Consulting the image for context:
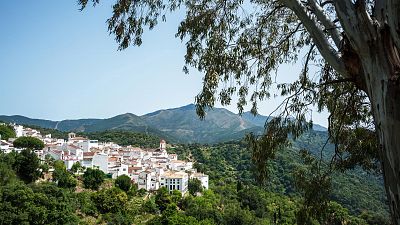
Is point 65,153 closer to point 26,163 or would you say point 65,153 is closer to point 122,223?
point 26,163

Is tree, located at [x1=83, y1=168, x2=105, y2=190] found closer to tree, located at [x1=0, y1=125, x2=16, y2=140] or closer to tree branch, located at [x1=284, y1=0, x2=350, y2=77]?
tree, located at [x1=0, y1=125, x2=16, y2=140]

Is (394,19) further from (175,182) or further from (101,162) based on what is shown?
(101,162)

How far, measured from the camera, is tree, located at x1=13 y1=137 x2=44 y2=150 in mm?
35312

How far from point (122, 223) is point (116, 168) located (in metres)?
12.3

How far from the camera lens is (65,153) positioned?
36938 mm

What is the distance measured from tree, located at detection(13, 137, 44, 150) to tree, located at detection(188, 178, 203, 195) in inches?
565

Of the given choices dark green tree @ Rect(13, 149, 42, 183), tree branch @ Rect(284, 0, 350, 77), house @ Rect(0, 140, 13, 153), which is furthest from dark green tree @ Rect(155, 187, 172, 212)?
tree branch @ Rect(284, 0, 350, 77)

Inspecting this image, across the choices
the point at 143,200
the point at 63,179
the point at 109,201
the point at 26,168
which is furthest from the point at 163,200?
the point at 26,168

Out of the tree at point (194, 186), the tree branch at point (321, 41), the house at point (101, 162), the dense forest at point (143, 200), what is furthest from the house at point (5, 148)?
the tree branch at point (321, 41)

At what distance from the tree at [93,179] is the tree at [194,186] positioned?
8640mm

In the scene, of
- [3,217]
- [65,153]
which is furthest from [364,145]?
[65,153]

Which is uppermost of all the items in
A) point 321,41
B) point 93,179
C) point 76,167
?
point 321,41

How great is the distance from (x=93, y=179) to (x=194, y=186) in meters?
9.56

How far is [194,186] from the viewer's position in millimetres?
35219
